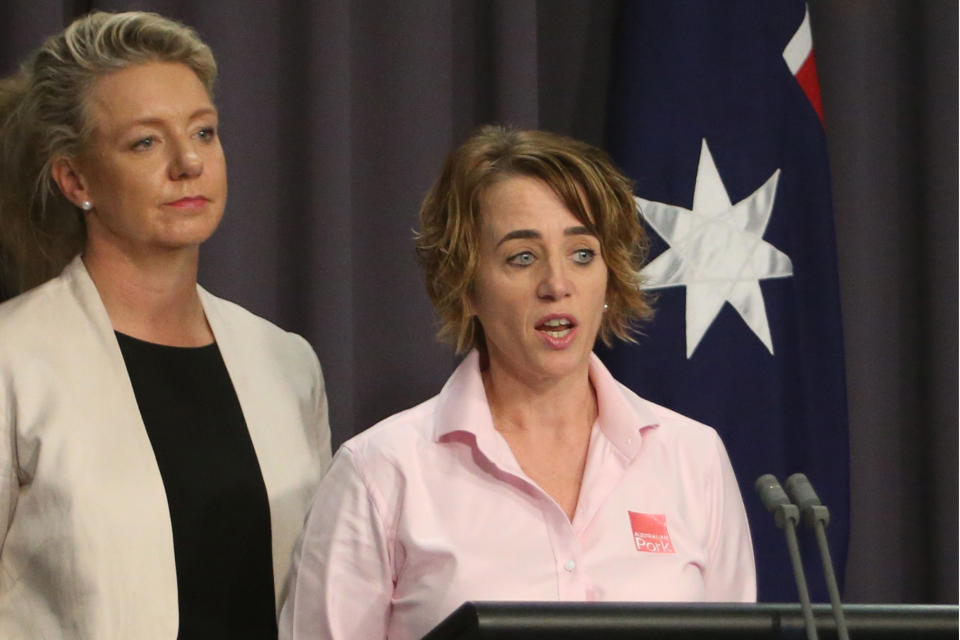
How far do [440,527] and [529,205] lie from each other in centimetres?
51

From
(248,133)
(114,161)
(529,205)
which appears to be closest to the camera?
(529,205)

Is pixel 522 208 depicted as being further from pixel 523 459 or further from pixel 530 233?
pixel 523 459

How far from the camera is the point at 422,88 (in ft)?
9.96

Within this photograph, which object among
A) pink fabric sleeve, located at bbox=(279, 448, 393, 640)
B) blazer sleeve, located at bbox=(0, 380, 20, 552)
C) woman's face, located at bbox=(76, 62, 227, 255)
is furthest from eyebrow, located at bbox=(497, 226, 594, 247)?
blazer sleeve, located at bbox=(0, 380, 20, 552)

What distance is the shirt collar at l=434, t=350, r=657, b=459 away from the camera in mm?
2031

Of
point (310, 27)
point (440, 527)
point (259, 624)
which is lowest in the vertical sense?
point (259, 624)

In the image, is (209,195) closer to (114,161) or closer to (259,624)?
(114,161)

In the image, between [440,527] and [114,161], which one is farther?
[114,161]

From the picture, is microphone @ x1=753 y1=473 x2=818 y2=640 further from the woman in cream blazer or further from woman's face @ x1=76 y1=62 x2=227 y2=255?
woman's face @ x1=76 y1=62 x2=227 y2=255

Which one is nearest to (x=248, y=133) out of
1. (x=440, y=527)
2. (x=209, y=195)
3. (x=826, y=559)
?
(x=209, y=195)

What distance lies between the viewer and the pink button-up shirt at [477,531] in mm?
1930

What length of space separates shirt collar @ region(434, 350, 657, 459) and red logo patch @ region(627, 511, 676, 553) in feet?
0.34

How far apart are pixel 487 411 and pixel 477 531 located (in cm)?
20

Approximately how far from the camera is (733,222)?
2.96 m
